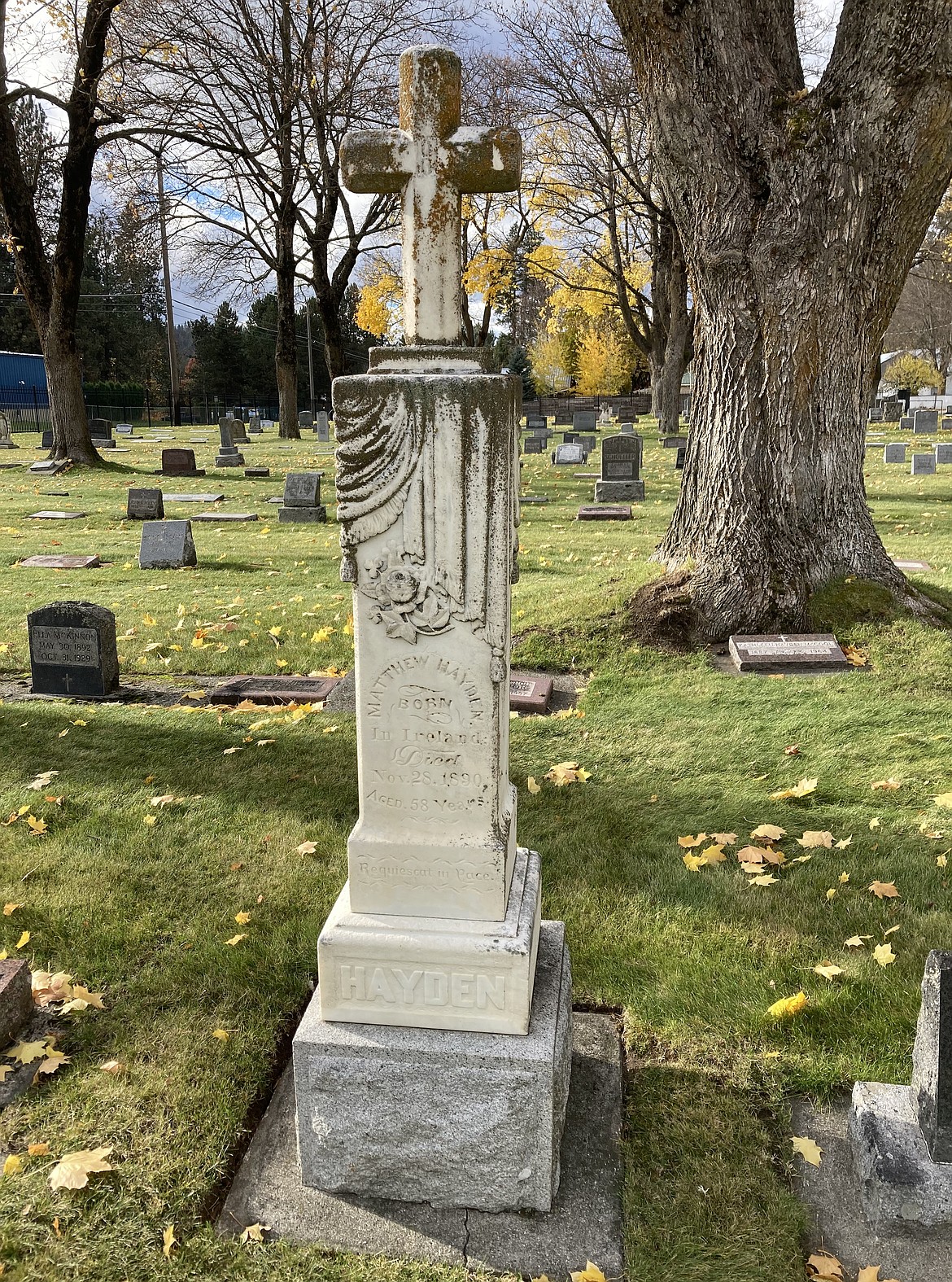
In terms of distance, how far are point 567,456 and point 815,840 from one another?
21397mm

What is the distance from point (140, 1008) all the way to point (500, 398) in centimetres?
280

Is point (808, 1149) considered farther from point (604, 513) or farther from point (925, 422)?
point (925, 422)

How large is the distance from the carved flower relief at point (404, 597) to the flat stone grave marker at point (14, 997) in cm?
215

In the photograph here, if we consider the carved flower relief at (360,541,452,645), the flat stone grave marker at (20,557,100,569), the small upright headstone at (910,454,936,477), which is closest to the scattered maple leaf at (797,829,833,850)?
the carved flower relief at (360,541,452,645)

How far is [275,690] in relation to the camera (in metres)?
7.14

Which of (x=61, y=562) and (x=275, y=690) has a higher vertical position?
(x=61, y=562)

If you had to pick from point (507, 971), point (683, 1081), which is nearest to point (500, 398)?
point (507, 971)

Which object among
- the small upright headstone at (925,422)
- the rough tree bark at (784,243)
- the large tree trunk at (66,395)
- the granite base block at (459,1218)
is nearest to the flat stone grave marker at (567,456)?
the large tree trunk at (66,395)

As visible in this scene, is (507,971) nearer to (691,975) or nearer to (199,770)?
(691,975)

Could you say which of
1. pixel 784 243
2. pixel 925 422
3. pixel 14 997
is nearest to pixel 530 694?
pixel 784 243

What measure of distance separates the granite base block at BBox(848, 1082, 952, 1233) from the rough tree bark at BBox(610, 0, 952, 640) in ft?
17.0

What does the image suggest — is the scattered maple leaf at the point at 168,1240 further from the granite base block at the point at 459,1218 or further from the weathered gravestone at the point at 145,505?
the weathered gravestone at the point at 145,505

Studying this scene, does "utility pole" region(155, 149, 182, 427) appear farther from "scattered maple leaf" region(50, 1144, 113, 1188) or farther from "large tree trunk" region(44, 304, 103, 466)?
"scattered maple leaf" region(50, 1144, 113, 1188)

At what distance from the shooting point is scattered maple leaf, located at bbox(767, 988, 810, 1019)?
11.4 ft
